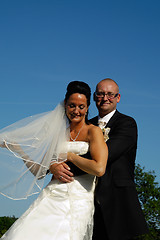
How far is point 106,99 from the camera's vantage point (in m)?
7.42

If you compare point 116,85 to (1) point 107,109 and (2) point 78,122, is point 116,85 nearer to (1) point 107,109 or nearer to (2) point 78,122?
(1) point 107,109

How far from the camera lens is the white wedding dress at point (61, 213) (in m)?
5.09

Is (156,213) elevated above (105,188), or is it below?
below

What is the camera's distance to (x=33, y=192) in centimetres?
560

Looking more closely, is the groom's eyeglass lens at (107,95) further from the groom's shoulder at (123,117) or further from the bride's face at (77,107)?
the bride's face at (77,107)

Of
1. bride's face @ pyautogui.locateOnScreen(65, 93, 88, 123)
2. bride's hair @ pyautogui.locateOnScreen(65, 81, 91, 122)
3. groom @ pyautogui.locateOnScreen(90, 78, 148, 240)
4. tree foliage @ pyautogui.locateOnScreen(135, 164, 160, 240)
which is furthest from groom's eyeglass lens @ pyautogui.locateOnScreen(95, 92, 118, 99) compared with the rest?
tree foliage @ pyautogui.locateOnScreen(135, 164, 160, 240)

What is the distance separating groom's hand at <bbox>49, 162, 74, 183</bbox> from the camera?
18.2 ft

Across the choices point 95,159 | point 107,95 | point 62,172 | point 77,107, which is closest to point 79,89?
point 77,107

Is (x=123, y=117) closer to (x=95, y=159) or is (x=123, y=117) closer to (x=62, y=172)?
(x=95, y=159)

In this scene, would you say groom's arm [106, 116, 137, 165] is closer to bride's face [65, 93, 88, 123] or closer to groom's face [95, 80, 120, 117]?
groom's face [95, 80, 120, 117]

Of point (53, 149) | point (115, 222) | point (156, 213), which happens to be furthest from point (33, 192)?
point (156, 213)

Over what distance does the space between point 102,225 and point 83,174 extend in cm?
124

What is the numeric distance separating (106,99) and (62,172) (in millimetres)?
2344

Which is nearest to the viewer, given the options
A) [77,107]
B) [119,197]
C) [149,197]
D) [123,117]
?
[77,107]
